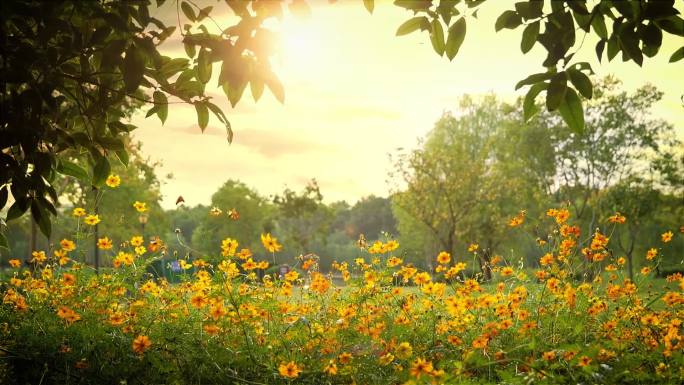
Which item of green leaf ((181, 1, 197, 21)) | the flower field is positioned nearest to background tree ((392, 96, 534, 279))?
the flower field

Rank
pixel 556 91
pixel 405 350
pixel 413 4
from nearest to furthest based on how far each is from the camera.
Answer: pixel 556 91, pixel 413 4, pixel 405 350

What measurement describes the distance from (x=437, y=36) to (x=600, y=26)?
787 millimetres

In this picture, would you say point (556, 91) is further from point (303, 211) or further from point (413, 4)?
point (303, 211)

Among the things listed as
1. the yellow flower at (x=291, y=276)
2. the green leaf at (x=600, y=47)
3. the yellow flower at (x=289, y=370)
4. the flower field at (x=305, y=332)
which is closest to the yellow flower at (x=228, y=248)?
the flower field at (x=305, y=332)

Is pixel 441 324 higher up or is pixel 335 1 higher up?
pixel 335 1

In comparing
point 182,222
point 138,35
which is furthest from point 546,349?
point 182,222

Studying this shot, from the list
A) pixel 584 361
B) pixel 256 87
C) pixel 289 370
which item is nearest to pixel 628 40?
pixel 256 87

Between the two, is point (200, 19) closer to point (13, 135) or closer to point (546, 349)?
point (13, 135)

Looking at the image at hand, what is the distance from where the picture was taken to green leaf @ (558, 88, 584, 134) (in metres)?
2.46

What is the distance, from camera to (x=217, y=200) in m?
49.5

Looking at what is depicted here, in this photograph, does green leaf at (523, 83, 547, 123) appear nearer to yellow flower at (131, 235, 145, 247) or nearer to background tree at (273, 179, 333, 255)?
yellow flower at (131, 235, 145, 247)

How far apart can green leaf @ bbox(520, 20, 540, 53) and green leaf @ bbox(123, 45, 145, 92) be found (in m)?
1.73

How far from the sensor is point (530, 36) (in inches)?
114

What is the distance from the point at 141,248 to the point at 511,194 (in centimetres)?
3366
